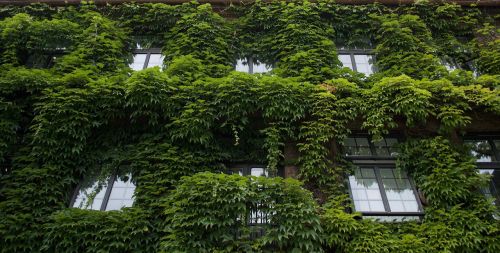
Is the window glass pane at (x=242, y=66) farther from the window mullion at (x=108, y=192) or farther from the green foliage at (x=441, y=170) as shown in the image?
the green foliage at (x=441, y=170)

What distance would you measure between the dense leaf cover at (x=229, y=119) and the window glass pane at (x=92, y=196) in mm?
259

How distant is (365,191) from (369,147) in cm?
124

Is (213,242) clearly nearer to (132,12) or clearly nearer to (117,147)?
(117,147)

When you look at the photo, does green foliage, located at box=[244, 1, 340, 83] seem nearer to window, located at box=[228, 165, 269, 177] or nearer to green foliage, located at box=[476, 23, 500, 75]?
window, located at box=[228, 165, 269, 177]

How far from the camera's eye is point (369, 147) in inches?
391

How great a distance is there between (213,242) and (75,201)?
10.8 feet

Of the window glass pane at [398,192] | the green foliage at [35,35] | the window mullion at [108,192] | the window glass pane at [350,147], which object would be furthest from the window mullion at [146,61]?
the window glass pane at [398,192]

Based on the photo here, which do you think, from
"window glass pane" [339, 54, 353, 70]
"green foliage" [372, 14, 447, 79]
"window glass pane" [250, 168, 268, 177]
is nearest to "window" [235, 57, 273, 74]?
"window glass pane" [339, 54, 353, 70]

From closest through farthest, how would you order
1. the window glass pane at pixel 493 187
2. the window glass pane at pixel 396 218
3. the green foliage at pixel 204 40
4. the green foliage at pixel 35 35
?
the window glass pane at pixel 396 218 < the window glass pane at pixel 493 187 < the green foliage at pixel 204 40 < the green foliage at pixel 35 35

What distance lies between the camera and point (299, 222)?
756 centimetres

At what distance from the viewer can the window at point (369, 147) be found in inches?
386

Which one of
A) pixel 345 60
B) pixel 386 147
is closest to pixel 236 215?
pixel 386 147

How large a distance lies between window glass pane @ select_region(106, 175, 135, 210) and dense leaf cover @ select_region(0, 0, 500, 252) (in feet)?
0.98

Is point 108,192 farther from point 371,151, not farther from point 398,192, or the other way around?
point 398,192
